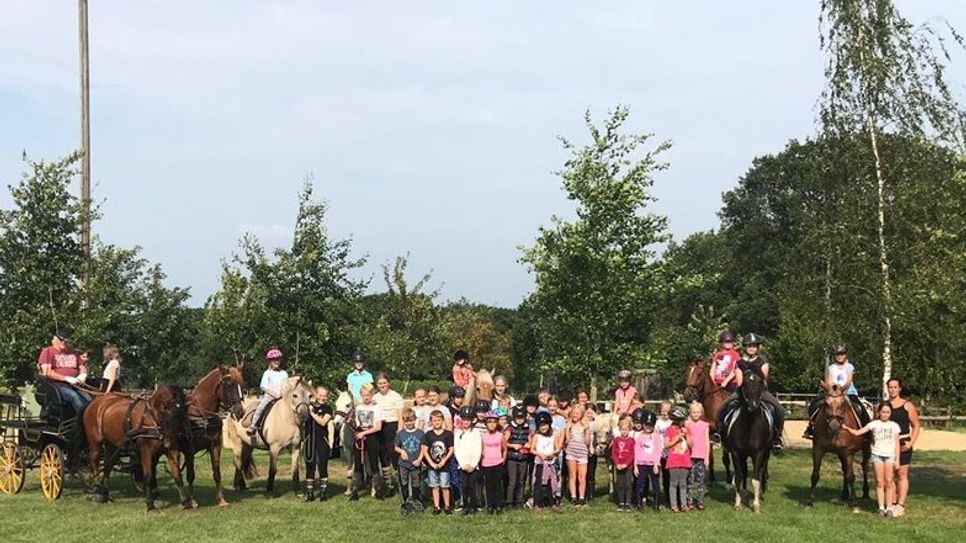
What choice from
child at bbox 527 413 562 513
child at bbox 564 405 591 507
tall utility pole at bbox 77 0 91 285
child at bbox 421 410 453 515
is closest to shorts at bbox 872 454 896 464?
child at bbox 564 405 591 507

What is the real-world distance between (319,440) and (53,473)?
4.27 metres

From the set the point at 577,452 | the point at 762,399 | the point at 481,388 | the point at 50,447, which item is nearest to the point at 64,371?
the point at 50,447

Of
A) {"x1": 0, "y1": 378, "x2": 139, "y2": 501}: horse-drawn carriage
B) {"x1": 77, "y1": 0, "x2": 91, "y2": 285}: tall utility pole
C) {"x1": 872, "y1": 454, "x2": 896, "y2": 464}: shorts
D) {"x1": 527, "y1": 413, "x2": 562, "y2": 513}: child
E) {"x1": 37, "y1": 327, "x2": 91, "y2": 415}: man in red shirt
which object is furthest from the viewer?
{"x1": 77, "y1": 0, "x2": 91, "y2": 285}: tall utility pole

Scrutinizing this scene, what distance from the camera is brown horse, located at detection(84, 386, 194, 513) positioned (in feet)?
40.1

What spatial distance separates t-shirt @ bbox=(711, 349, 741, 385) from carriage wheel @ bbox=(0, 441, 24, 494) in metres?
11.6

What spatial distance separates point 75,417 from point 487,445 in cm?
658

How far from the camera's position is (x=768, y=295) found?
53.0 metres

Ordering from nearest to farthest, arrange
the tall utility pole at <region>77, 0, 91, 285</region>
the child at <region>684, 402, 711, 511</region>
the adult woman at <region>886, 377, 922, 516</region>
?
the adult woman at <region>886, 377, 922, 516</region>
the child at <region>684, 402, 711, 511</region>
the tall utility pole at <region>77, 0, 91, 285</region>

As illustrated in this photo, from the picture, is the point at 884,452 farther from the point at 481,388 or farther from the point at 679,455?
the point at 481,388

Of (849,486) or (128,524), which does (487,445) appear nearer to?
(128,524)

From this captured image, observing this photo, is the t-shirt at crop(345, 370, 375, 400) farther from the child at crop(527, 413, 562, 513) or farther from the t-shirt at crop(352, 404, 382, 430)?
the child at crop(527, 413, 562, 513)

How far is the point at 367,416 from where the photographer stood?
1341 centimetres

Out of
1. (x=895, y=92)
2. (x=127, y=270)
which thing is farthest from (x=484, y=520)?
(x=895, y=92)

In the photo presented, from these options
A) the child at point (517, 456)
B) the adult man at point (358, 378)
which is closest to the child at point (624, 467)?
the child at point (517, 456)
